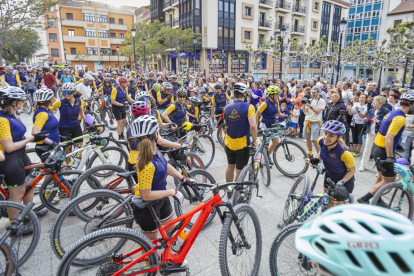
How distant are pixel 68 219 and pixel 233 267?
2.14 metres

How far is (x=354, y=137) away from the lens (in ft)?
25.9

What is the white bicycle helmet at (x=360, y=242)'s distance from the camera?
1092 mm

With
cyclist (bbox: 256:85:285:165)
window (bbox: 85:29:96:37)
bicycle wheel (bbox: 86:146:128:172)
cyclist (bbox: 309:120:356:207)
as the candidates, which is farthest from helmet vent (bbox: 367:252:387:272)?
window (bbox: 85:29:96:37)

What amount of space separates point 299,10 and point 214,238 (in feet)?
160

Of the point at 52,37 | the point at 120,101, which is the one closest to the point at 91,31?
the point at 52,37

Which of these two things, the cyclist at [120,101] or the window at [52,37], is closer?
the cyclist at [120,101]

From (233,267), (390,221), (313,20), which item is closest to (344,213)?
(390,221)

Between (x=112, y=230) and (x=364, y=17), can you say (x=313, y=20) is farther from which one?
(x=112, y=230)

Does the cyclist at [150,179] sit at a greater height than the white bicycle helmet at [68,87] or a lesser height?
lesser

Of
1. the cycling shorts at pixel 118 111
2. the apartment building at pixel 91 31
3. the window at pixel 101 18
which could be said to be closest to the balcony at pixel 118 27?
the apartment building at pixel 91 31

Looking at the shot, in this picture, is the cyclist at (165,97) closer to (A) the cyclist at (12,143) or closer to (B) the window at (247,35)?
(A) the cyclist at (12,143)

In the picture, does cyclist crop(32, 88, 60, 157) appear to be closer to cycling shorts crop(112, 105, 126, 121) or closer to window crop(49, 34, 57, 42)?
cycling shorts crop(112, 105, 126, 121)

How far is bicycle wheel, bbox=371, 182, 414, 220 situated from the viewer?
3887 mm

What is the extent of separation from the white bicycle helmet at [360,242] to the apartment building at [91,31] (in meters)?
56.0
